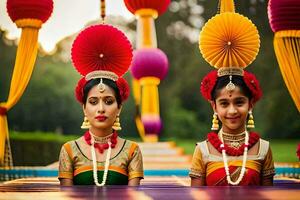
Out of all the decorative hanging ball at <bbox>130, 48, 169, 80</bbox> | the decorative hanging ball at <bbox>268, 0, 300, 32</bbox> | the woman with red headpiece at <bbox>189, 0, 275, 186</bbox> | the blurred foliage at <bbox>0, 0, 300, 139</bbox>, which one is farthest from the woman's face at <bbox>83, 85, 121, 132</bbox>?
the blurred foliage at <bbox>0, 0, 300, 139</bbox>

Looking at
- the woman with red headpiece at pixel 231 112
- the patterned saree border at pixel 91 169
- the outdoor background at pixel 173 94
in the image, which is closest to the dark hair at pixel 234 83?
the woman with red headpiece at pixel 231 112

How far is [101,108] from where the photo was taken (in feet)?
10.3

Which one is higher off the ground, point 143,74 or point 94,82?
point 143,74

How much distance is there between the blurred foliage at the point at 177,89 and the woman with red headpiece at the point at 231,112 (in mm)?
7179

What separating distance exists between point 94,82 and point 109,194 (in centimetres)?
94

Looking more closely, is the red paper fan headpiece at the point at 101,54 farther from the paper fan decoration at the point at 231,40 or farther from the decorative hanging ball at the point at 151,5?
the decorative hanging ball at the point at 151,5

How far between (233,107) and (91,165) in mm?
790

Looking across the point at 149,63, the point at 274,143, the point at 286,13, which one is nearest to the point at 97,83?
the point at 286,13

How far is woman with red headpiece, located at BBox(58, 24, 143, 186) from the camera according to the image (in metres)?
3.11

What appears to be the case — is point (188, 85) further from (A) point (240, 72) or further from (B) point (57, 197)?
(B) point (57, 197)

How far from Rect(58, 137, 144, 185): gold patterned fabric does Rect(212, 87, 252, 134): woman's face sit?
50cm

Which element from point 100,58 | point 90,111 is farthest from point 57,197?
point 100,58

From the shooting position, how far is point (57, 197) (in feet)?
7.52

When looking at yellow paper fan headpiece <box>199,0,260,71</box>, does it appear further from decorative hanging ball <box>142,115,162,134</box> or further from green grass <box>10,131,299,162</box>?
green grass <box>10,131,299,162</box>
